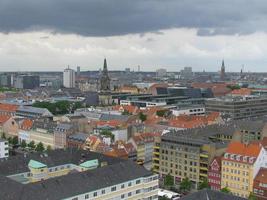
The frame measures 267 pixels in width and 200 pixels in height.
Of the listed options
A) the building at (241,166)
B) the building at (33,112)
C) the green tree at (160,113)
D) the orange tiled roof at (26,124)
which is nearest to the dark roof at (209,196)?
the building at (241,166)

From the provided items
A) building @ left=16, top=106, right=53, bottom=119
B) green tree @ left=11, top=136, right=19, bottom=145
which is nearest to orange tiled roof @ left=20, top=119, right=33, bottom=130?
green tree @ left=11, top=136, right=19, bottom=145

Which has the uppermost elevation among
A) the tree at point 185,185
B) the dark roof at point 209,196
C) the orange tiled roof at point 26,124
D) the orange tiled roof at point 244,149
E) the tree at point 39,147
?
the orange tiled roof at point 244,149

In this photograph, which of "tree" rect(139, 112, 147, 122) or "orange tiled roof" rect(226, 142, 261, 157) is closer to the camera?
"orange tiled roof" rect(226, 142, 261, 157)

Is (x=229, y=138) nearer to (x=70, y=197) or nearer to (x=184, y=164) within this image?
(x=184, y=164)

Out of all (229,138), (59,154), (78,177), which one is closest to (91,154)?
(59,154)

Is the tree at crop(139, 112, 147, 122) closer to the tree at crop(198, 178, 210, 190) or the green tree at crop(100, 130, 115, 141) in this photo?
the green tree at crop(100, 130, 115, 141)

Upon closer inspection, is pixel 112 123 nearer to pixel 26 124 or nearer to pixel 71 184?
pixel 26 124

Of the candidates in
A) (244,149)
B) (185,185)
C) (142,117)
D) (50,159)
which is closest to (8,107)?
(142,117)

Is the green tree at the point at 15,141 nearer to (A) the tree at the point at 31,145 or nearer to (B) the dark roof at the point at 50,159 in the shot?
(A) the tree at the point at 31,145
